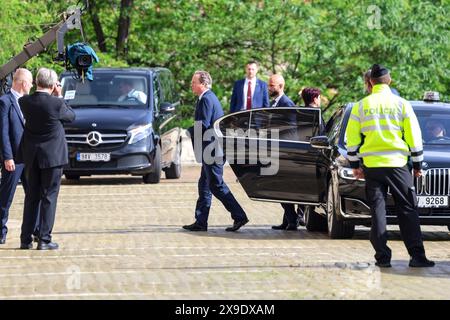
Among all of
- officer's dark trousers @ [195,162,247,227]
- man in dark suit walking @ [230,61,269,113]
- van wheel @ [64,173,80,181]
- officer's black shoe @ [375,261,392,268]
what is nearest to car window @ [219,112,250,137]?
officer's dark trousers @ [195,162,247,227]

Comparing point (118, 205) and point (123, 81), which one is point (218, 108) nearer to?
point (118, 205)

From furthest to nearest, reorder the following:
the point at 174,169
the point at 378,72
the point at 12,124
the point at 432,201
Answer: the point at 174,169, the point at 12,124, the point at 432,201, the point at 378,72

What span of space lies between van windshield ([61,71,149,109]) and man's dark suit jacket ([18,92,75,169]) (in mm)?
10974

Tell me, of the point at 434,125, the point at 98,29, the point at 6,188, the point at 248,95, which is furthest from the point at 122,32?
the point at 6,188

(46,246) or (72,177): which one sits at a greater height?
(72,177)

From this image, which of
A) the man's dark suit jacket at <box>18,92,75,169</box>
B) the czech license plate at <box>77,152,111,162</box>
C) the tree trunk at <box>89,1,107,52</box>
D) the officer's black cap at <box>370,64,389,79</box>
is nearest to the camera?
the officer's black cap at <box>370,64,389,79</box>

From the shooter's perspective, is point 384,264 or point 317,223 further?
point 317,223

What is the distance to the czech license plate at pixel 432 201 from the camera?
15.1m

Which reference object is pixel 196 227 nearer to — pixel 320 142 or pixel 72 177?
pixel 320 142

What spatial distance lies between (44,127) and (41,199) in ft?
2.34

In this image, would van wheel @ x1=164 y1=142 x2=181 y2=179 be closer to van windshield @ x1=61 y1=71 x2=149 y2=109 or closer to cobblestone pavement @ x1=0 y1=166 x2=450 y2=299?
van windshield @ x1=61 y1=71 x2=149 y2=109

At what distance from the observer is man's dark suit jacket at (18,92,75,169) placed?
1452cm

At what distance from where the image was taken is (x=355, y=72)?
1378 inches

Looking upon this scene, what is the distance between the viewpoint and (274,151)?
16.7 meters
